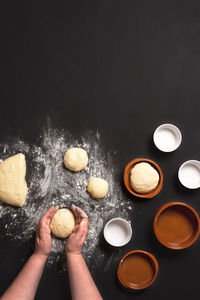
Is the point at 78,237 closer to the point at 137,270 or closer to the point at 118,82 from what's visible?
the point at 137,270

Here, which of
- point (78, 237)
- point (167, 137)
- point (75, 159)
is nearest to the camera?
point (78, 237)

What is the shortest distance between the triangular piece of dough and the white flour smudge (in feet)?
0.21

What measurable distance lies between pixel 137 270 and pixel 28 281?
771 millimetres

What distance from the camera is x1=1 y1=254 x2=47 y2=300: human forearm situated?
173 cm

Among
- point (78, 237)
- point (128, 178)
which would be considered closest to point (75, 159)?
point (128, 178)

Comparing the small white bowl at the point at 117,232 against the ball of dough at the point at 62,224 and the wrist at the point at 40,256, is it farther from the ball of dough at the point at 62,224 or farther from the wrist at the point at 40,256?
the wrist at the point at 40,256

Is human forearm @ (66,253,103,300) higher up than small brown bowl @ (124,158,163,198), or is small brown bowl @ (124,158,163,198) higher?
small brown bowl @ (124,158,163,198)

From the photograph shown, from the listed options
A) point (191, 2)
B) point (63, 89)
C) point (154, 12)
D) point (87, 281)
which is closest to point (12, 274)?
point (87, 281)

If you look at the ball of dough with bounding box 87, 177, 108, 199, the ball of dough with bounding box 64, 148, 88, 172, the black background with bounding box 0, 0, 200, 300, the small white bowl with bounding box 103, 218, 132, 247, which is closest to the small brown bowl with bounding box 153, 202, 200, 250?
the black background with bounding box 0, 0, 200, 300

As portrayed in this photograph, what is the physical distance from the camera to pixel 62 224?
1.96 metres

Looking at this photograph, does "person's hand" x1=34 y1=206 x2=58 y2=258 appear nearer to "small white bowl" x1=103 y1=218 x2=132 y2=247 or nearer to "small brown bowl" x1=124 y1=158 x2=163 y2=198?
"small white bowl" x1=103 y1=218 x2=132 y2=247

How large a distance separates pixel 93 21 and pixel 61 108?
77cm

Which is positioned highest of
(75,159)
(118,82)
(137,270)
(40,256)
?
(118,82)

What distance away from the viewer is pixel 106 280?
2029 mm
